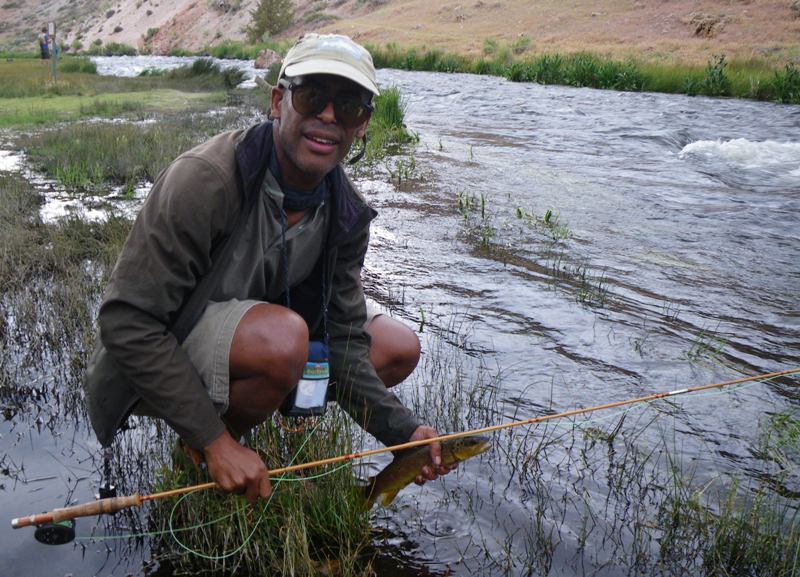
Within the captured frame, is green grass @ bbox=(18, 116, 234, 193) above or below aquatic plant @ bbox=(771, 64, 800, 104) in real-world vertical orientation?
below

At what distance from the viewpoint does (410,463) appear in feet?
9.13

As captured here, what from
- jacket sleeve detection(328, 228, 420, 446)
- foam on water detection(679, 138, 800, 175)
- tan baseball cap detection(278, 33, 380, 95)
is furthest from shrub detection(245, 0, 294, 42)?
tan baseball cap detection(278, 33, 380, 95)

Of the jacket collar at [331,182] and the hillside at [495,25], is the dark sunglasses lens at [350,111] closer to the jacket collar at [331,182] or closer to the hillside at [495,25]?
the jacket collar at [331,182]

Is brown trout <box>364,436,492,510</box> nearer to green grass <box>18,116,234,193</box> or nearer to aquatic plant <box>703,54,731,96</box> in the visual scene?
green grass <box>18,116,234,193</box>

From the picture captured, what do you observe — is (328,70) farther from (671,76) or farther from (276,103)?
(671,76)

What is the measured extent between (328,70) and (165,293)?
92cm

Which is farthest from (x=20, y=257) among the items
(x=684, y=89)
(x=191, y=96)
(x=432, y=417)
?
(x=684, y=89)

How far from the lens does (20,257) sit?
5.30 meters

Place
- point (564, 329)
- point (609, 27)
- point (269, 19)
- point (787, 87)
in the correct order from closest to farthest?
point (564, 329) → point (787, 87) → point (609, 27) → point (269, 19)

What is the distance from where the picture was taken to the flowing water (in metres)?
2.90

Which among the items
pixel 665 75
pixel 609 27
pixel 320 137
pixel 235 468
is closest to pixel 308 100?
pixel 320 137

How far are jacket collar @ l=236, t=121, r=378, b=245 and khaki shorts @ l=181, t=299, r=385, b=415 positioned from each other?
17.5 inches

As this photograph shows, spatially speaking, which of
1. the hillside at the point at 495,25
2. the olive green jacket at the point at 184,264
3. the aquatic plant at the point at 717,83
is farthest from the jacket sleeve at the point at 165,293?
the hillside at the point at 495,25

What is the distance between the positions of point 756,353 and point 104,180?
23.3ft
